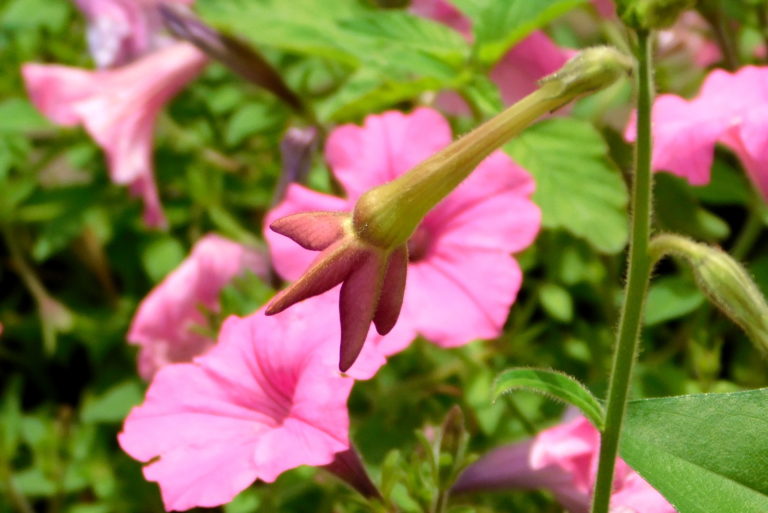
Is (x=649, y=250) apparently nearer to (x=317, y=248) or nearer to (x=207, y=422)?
(x=317, y=248)

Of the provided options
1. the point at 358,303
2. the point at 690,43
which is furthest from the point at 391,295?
the point at 690,43

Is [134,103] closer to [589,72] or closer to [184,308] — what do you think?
[184,308]

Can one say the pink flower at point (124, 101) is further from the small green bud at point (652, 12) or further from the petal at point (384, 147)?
the small green bud at point (652, 12)

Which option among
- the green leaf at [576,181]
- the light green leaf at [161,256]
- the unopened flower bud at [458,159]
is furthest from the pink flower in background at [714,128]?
the light green leaf at [161,256]

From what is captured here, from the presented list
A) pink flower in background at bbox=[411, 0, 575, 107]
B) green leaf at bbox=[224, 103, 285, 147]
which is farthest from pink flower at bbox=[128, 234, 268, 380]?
pink flower in background at bbox=[411, 0, 575, 107]

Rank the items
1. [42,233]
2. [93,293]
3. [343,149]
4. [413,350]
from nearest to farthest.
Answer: [343,149]
[413,350]
[42,233]
[93,293]

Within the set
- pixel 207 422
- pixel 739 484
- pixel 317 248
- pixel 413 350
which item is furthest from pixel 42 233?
pixel 739 484
